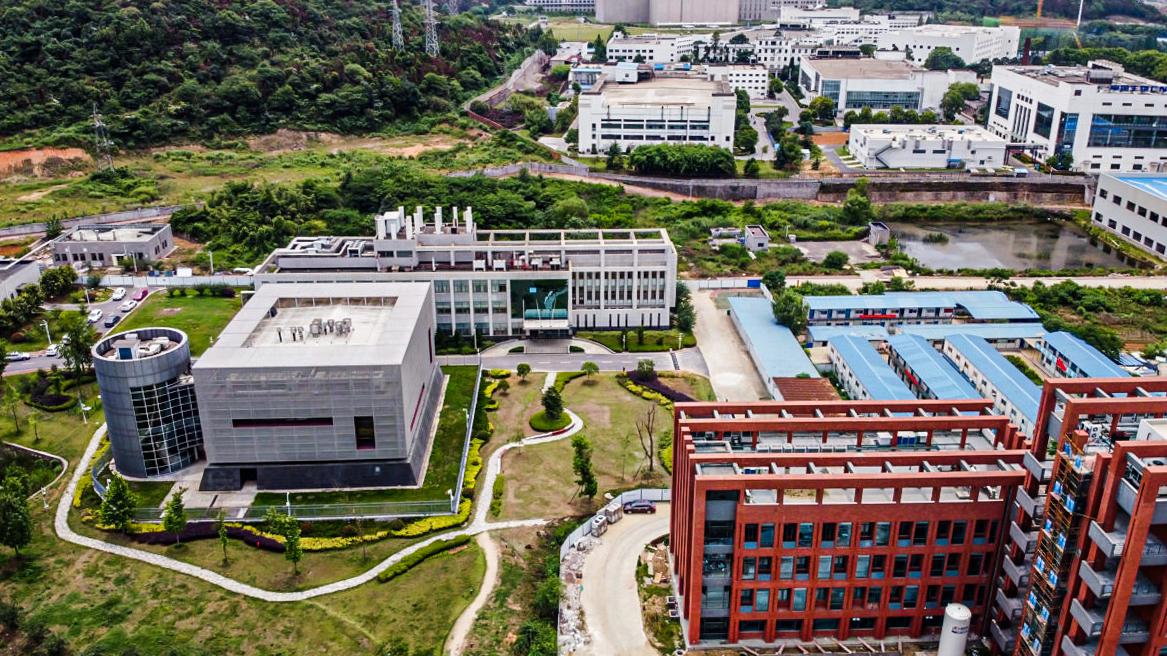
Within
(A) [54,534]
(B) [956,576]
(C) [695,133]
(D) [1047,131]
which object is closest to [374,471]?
(A) [54,534]

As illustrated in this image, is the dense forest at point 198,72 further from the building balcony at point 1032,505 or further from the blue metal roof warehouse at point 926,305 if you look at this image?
the building balcony at point 1032,505

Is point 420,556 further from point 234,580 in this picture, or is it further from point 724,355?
point 724,355

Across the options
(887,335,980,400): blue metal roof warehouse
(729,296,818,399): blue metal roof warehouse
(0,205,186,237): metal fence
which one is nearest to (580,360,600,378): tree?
(729,296,818,399): blue metal roof warehouse

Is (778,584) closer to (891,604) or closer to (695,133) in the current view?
(891,604)

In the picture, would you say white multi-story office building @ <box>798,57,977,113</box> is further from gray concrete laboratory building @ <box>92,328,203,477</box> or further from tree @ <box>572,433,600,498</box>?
gray concrete laboratory building @ <box>92,328,203,477</box>

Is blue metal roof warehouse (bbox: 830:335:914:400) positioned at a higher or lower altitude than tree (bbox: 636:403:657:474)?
higher

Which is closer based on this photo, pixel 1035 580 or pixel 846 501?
pixel 1035 580
